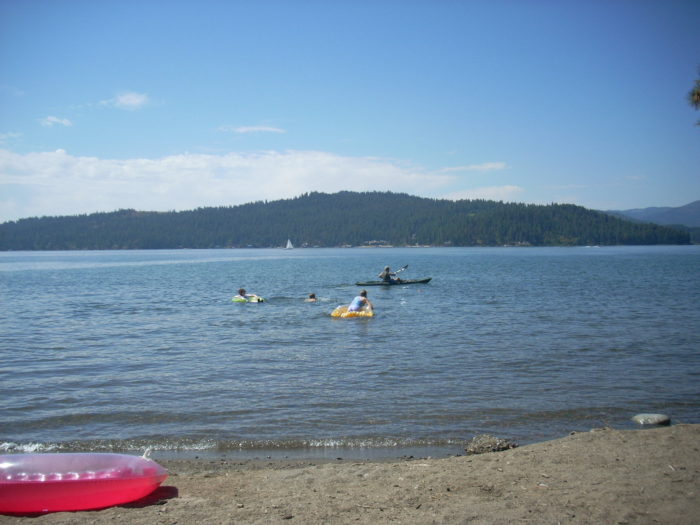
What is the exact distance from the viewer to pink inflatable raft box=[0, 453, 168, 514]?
19.5 ft

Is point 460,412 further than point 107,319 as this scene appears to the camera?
No

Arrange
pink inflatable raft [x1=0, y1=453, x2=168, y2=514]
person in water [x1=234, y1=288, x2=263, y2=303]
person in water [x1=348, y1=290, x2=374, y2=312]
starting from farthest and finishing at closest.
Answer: person in water [x1=234, y1=288, x2=263, y2=303] < person in water [x1=348, y1=290, x2=374, y2=312] < pink inflatable raft [x1=0, y1=453, x2=168, y2=514]

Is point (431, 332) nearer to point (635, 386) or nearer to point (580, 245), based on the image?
point (635, 386)

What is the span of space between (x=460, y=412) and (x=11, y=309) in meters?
26.9

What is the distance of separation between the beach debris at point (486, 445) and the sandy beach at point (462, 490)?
0.43m

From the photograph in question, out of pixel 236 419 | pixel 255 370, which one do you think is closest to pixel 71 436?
pixel 236 419

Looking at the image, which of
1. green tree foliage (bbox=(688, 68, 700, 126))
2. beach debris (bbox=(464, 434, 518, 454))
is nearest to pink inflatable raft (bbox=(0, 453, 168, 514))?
beach debris (bbox=(464, 434, 518, 454))

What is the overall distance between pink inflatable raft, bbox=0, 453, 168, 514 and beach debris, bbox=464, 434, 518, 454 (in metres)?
4.47

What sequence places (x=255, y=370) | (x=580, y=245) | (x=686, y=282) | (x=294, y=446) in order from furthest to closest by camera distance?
(x=580, y=245) → (x=686, y=282) → (x=255, y=370) → (x=294, y=446)

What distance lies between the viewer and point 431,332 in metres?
19.2

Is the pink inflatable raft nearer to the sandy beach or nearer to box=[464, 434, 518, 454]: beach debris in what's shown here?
the sandy beach

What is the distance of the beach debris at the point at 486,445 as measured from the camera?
802cm

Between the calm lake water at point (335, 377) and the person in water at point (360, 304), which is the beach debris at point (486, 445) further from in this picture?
the person in water at point (360, 304)

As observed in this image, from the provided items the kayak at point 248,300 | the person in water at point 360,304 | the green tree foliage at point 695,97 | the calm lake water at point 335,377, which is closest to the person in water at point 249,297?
the kayak at point 248,300
